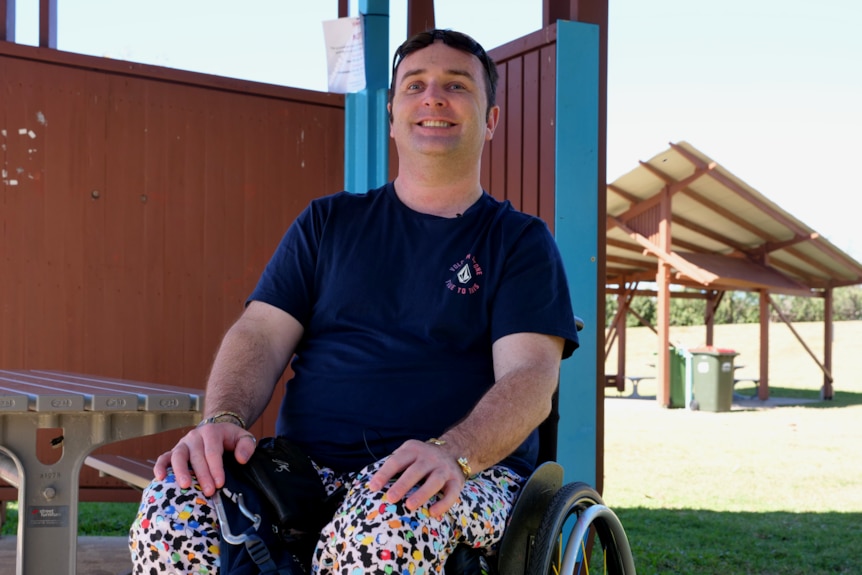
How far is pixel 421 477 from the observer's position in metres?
1.65

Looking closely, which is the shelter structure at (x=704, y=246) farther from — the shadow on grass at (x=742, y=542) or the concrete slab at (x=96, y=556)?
the concrete slab at (x=96, y=556)

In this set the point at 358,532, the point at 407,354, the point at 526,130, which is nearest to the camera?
the point at 358,532

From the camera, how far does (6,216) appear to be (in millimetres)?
4570

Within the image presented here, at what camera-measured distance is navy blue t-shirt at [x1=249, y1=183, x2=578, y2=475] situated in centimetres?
203

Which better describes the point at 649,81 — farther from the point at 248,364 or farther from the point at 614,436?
the point at 248,364

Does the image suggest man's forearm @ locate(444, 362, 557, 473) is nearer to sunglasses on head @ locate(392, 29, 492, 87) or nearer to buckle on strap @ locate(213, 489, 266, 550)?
buckle on strap @ locate(213, 489, 266, 550)

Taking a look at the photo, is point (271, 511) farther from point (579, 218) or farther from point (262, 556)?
point (579, 218)

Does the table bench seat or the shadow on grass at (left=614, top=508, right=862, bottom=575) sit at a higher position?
the table bench seat

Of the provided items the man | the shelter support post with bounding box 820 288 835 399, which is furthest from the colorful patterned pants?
the shelter support post with bounding box 820 288 835 399

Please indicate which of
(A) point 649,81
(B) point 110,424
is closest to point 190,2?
(B) point 110,424

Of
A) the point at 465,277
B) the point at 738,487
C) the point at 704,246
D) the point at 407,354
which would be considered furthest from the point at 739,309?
the point at 407,354

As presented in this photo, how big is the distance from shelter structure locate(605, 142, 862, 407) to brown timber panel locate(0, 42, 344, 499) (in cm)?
1088

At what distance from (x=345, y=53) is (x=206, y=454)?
3.46 metres

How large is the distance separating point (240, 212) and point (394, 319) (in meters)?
3.05
